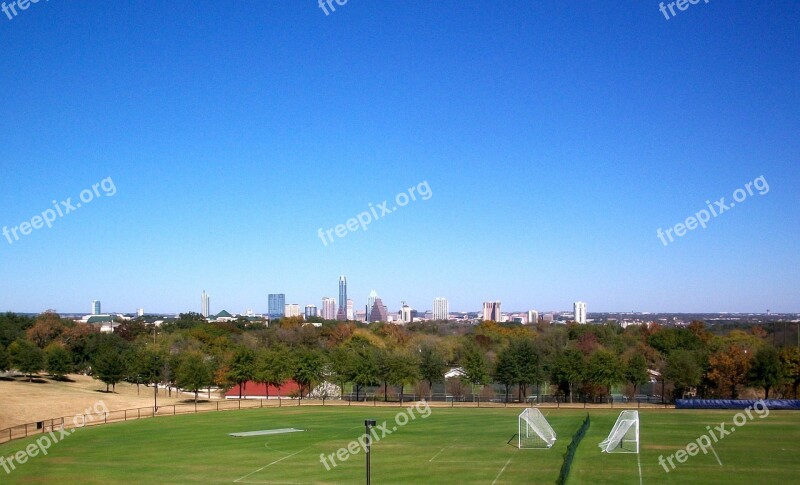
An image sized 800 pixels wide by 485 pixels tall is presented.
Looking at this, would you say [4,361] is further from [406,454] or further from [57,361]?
[406,454]

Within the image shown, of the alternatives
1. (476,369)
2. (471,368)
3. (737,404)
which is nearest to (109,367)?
(471,368)

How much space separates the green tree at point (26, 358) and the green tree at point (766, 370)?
257 ft

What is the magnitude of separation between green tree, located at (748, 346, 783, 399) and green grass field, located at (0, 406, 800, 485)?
36.3ft

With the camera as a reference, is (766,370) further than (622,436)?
Yes

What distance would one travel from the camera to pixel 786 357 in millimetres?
69750

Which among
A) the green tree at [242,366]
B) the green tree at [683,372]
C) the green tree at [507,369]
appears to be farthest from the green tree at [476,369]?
the green tree at [242,366]

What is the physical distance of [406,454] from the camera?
132 ft

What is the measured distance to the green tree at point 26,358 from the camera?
8200 cm

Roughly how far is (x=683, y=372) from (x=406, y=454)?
43224 mm

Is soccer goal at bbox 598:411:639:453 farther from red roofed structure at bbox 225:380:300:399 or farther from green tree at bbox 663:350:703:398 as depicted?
red roofed structure at bbox 225:380:300:399

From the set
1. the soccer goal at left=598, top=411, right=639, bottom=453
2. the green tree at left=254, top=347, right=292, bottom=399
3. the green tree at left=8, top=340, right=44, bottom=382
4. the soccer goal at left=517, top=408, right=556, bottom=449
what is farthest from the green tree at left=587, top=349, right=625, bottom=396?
the green tree at left=8, top=340, right=44, bottom=382

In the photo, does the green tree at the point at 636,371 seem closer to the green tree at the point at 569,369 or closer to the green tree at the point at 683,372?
the green tree at the point at 683,372

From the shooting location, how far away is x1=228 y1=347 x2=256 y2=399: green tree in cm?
7856

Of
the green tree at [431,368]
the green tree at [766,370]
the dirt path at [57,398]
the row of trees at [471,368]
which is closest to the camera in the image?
the dirt path at [57,398]
